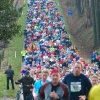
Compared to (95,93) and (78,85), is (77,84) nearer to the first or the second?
(78,85)

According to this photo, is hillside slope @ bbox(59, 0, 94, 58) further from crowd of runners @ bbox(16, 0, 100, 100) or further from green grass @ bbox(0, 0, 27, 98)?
green grass @ bbox(0, 0, 27, 98)

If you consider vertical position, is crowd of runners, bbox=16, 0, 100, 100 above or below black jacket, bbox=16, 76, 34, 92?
above

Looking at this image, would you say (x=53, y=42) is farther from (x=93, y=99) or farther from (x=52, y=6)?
(x=93, y=99)

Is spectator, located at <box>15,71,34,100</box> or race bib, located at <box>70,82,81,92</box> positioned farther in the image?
spectator, located at <box>15,71,34,100</box>

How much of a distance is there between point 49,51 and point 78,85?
2790 cm

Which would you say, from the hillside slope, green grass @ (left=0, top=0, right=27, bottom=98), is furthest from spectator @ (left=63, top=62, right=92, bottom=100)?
A: the hillside slope

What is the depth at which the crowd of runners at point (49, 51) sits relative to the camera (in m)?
11.2

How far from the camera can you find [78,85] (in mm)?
10055

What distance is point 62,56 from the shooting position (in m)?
34.4

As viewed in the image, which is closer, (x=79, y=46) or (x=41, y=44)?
(x=41, y=44)

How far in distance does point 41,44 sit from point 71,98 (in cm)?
3091

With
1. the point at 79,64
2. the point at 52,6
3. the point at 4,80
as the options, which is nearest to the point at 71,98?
the point at 79,64

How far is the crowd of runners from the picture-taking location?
11234 millimetres

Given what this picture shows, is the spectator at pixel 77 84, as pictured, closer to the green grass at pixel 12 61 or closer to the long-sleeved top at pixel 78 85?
the long-sleeved top at pixel 78 85
